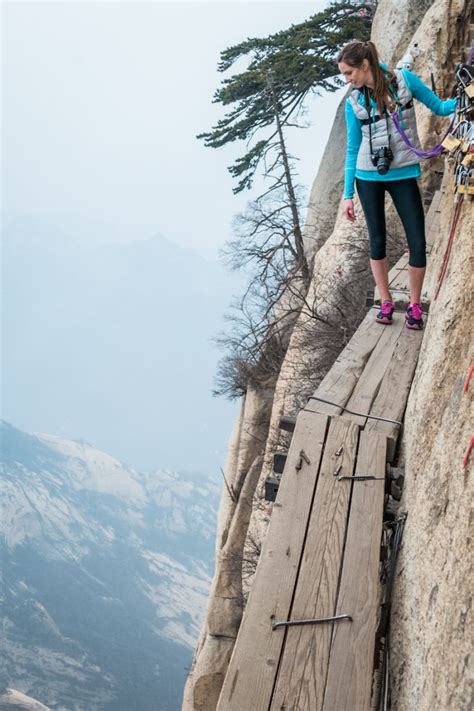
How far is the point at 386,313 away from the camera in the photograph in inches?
239

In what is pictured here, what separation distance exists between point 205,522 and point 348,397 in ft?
594

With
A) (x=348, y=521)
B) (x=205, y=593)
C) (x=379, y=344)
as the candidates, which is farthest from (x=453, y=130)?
(x=205, y=593)

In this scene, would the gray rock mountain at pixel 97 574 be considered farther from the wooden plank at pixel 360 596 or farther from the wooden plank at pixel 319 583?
the wooden plank at pixel 360 596

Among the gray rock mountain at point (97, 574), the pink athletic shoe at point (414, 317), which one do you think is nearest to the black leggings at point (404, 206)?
the pink athletic shoe at point (414, 317)

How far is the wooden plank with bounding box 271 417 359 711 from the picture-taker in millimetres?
3174

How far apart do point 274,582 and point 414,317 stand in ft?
9.40

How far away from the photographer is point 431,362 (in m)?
4.16

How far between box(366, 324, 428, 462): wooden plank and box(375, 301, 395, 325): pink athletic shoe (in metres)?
0.29

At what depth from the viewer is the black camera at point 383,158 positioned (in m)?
5.01

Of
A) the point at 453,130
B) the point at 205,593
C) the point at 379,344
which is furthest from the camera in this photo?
the point at 205,593

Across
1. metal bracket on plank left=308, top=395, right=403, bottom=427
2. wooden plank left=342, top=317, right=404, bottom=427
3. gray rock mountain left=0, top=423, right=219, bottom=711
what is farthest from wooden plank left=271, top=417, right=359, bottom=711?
gray rock mountain left=0, top=423, right=219, bottom=711

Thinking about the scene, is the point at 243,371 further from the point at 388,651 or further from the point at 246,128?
the point at 388,651

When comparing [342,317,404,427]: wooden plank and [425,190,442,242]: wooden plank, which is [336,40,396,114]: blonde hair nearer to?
[342,317,404,427]: wooden plank

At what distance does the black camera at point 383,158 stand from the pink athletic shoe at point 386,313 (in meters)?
1.33
